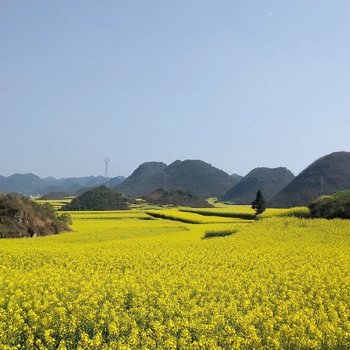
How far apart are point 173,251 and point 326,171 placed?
10147cm

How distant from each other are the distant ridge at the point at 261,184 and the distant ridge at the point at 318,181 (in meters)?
21.1

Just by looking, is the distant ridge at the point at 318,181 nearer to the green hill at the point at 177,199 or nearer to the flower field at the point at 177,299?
the green hill at the point at 177,199

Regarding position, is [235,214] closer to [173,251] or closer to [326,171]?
[173,251]

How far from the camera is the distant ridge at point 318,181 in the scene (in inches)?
3890

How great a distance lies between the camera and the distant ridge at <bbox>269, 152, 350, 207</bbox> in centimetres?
9881

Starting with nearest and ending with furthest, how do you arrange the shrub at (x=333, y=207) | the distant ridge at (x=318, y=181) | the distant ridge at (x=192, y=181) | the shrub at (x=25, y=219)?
the shrub at (x=25, y=219) → the shrub at (x=333, y=207) → the distant ridge at (x=318, y=181) → the distant ridge at (x=192, y=181)

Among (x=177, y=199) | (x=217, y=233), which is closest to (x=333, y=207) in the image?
(x=217, y=233)

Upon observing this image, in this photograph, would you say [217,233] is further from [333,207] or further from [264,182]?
[264,182]

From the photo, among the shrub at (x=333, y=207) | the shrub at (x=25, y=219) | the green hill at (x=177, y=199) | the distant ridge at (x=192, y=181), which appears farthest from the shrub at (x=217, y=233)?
Answer: the distant ridge at (x=192, y=181)

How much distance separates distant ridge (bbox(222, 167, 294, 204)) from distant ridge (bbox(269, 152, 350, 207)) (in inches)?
830

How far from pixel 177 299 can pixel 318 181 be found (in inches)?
4055

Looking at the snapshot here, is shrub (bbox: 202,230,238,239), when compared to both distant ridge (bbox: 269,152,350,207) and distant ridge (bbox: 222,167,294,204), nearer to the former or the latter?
distant ridge (bbox: 269,152,350,207)

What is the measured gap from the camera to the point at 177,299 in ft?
31.0

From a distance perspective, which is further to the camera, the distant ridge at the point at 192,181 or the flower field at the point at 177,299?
the distant ridge at the point at 192,181
